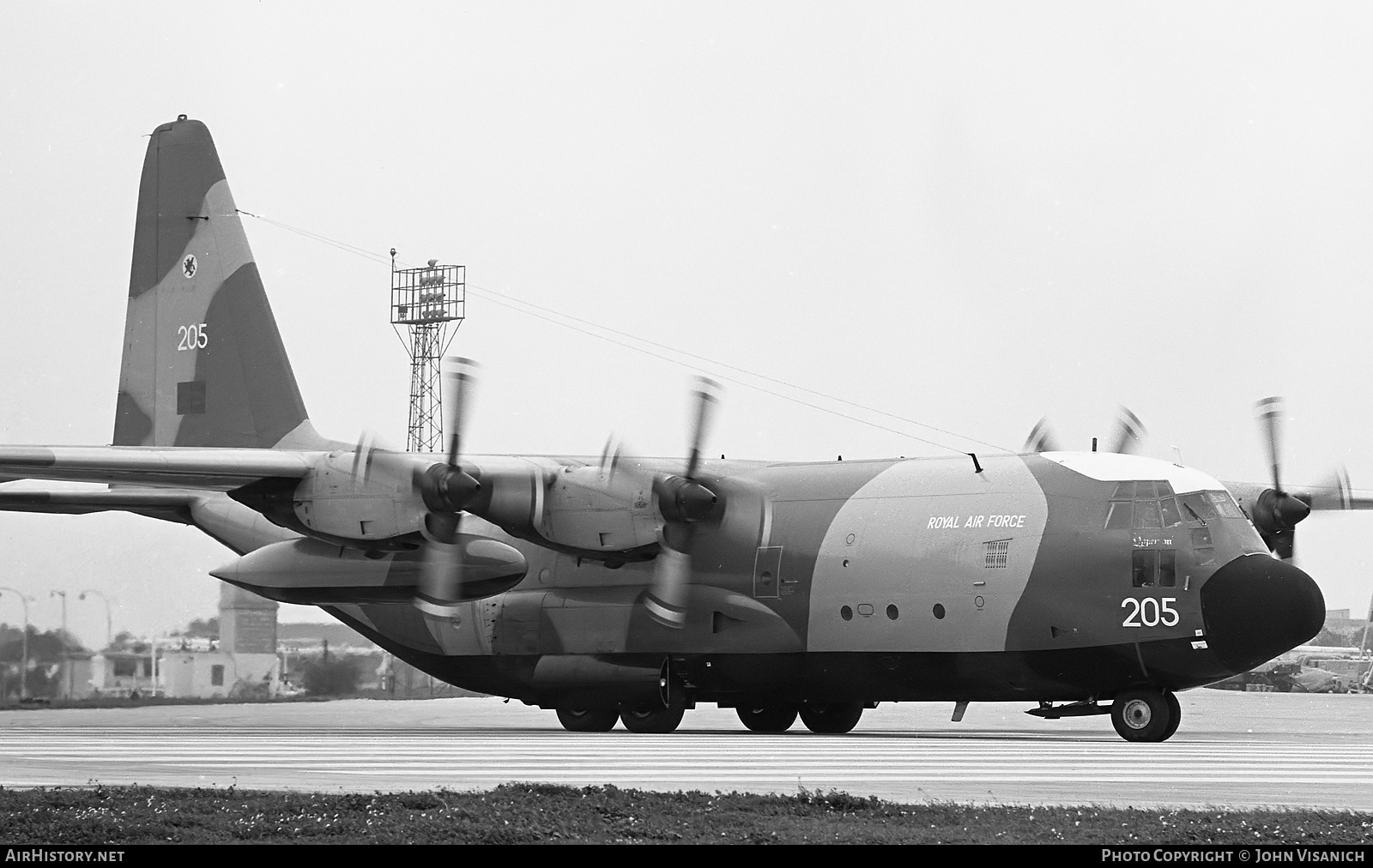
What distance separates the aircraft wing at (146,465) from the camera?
20.0 meters

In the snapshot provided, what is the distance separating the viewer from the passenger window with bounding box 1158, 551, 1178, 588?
19.8 m

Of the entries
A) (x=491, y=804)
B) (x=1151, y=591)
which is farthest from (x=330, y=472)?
(x=491, y=804)

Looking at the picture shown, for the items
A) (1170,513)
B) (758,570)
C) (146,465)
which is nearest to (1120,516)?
(1170,513)

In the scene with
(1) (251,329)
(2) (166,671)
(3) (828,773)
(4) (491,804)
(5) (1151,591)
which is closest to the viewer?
(4) (491,804)

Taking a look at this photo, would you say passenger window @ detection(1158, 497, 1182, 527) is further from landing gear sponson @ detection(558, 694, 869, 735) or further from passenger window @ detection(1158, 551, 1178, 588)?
landing gear sponson @ detection(558, 694, 869, 735)

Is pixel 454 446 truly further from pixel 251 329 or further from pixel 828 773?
pixel 828 773

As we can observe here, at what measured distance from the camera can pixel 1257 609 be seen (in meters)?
19.3

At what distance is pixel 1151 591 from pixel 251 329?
568 inches

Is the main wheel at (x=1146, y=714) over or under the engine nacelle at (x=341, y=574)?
under

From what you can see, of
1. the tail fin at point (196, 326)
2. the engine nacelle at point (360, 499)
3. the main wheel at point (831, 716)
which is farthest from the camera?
the tail fin at point (196, 326)

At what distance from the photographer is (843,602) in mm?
21781

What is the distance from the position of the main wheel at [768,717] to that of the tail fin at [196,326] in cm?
795

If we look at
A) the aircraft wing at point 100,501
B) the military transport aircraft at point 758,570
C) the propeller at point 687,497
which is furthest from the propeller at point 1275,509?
the aircraft wing at point 100,501

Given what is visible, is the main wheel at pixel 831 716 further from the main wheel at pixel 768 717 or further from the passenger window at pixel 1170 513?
the passenger window at pixel 1170 513
